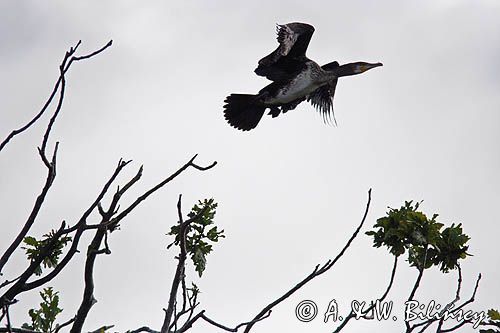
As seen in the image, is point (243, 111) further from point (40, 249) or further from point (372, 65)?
point (40, 249)

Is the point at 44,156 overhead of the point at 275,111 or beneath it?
beneath

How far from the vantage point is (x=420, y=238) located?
5.59m

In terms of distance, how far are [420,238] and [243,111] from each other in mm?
4630

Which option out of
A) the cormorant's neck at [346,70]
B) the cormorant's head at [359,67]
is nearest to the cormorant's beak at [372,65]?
the cormorant's head at [359,67]

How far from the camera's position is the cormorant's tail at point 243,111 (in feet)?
32.4

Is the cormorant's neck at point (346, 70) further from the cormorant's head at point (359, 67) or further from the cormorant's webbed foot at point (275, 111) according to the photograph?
the cormorant's webbed foot at point (275, 111)

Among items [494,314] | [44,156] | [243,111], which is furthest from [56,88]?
[243,111]

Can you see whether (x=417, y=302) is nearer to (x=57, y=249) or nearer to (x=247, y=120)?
(x=57, y=249)

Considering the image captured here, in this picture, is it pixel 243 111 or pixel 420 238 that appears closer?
pixel 420 238

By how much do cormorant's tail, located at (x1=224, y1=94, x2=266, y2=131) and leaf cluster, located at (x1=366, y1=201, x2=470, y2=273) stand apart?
167 inches

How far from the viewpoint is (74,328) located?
4.22 meters

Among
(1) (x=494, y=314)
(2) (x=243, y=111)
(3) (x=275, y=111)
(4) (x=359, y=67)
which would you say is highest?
(4) (x=359, y=67)

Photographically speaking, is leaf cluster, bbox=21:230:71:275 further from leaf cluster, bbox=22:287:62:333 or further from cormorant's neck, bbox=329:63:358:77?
cormorant's neck, bbox=329:63:358:77

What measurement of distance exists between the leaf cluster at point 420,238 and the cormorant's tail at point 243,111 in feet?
13.9
